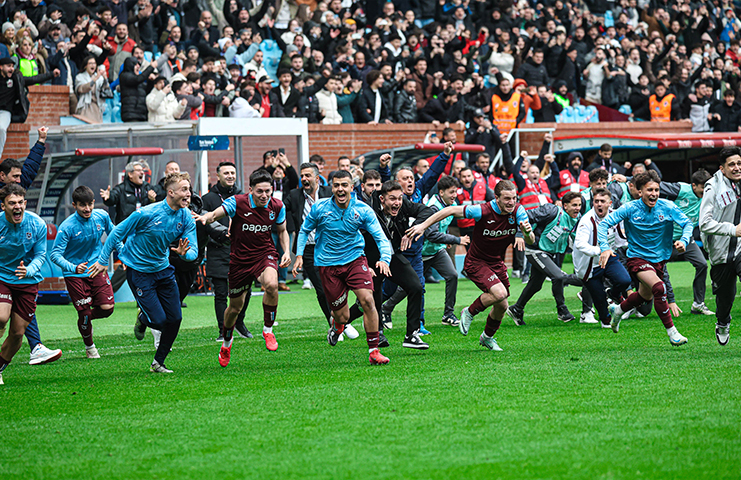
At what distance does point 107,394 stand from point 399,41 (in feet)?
55.5

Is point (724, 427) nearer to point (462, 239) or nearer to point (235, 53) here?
point (462, 239)

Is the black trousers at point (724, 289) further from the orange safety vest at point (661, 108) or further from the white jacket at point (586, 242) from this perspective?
the orange safety vest at point (661, 108)

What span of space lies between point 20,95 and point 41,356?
298 inches

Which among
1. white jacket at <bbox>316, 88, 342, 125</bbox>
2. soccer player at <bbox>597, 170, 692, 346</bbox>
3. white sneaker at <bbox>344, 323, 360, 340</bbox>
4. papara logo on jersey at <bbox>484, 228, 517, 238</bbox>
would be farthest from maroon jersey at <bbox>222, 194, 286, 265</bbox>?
white jacket at <bbox>316, 88, 342, 125</bbox>

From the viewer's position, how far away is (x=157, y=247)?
9.05 m

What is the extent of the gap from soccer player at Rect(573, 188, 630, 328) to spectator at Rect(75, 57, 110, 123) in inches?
419

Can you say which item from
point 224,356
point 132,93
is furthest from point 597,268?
point 132,93

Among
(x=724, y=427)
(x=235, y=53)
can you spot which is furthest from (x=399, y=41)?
(x=724, y=427)

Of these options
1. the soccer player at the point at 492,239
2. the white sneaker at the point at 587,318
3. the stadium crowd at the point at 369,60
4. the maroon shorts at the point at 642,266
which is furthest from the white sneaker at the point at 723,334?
the stadium crowd at the point at 369,60

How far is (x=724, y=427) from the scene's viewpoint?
5.93 m

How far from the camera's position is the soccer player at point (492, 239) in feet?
31.1

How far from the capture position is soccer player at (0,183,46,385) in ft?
27.7

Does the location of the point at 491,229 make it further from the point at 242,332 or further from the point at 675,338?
the point at 242,332

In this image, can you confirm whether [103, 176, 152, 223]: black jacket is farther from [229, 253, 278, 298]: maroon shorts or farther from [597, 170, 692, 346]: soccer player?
[597, 170, 692, 346]: soccer player
